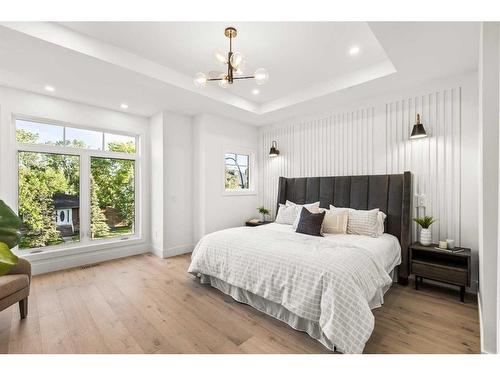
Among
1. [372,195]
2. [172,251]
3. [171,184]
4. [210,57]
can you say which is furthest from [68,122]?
[372,195]

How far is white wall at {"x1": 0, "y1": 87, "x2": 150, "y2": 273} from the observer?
316cm

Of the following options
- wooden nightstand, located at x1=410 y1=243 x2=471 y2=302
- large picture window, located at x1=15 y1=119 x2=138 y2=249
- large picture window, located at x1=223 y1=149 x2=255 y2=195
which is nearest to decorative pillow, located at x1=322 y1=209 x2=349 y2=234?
wooden nightstand, located at x1=410 y1=243 x2=471 y2=302

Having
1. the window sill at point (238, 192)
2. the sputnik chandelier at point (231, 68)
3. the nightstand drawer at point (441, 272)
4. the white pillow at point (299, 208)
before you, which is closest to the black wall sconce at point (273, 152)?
the window sill at point (238, 192)

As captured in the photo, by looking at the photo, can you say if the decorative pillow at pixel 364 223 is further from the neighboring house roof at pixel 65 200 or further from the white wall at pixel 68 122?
the neighboring house roof at pixel 65 200

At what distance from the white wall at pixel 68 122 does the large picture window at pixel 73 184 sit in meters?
0.15

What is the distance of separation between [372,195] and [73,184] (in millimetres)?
4628

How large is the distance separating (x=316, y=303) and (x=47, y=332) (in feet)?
7.51

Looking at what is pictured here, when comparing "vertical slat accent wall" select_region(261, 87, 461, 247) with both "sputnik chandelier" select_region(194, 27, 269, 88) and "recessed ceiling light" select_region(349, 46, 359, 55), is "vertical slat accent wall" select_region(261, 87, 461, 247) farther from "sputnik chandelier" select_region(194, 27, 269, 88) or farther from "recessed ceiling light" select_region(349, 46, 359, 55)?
"sputnik chandelier" select_region(194, 27, 269, 88)

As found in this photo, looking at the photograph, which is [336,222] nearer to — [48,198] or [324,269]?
[324,269]

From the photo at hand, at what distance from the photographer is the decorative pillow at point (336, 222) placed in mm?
3201
